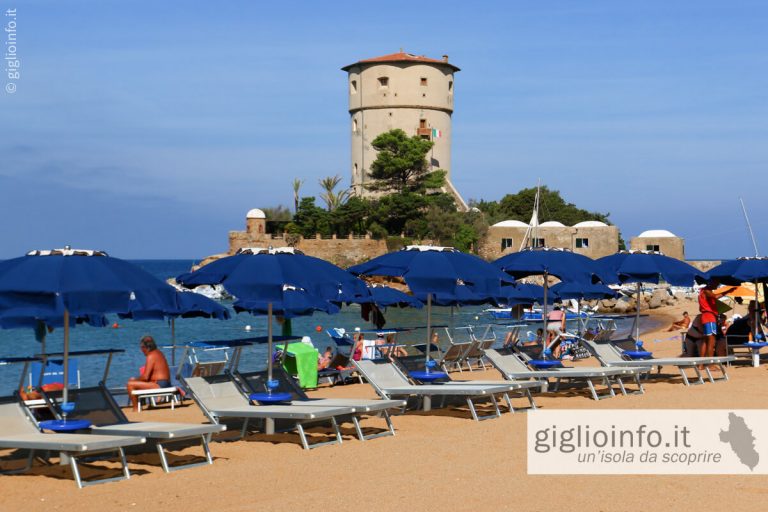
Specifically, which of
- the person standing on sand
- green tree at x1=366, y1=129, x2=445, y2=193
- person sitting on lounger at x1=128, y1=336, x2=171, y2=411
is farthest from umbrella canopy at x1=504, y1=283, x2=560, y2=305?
green tree at x1=366, y1=129, x2=445, y2=193

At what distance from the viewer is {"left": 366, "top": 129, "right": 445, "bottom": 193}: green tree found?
66.7m

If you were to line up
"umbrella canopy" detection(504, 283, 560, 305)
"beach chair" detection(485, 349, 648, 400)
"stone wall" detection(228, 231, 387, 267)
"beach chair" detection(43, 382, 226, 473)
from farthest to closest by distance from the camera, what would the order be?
"stone wall" detection(228, 231, 387, 267), "umbrella canopy" detection(504, 283, 560, 305), "beach chair" detection(485, 349, 648, 400), "beach chair" detection(43, 382, 226, 473)

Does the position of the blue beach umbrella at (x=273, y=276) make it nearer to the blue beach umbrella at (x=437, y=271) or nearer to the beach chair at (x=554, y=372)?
the blue beach umbrella at (x=437, y=271)

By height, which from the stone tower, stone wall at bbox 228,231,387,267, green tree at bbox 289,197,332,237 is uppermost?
the stone tower

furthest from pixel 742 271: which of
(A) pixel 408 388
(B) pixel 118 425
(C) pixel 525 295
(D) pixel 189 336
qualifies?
(D) pixel 189 336

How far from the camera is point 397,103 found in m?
69.1

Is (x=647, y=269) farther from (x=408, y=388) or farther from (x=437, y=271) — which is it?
(x=408, y=388)

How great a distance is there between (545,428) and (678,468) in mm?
1286

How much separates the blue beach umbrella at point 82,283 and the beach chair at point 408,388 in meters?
3.06

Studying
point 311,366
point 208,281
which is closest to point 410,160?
point 311,366

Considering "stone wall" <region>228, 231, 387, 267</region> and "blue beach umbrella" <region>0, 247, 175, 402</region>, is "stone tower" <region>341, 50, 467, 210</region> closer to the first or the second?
"stone wall" <region>228, 231, 387, 267</region>

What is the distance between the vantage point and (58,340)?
147ft

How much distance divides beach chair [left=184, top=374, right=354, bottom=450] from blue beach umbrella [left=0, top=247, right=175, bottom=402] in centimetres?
138

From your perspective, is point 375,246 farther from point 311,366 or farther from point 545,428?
point 545,428
